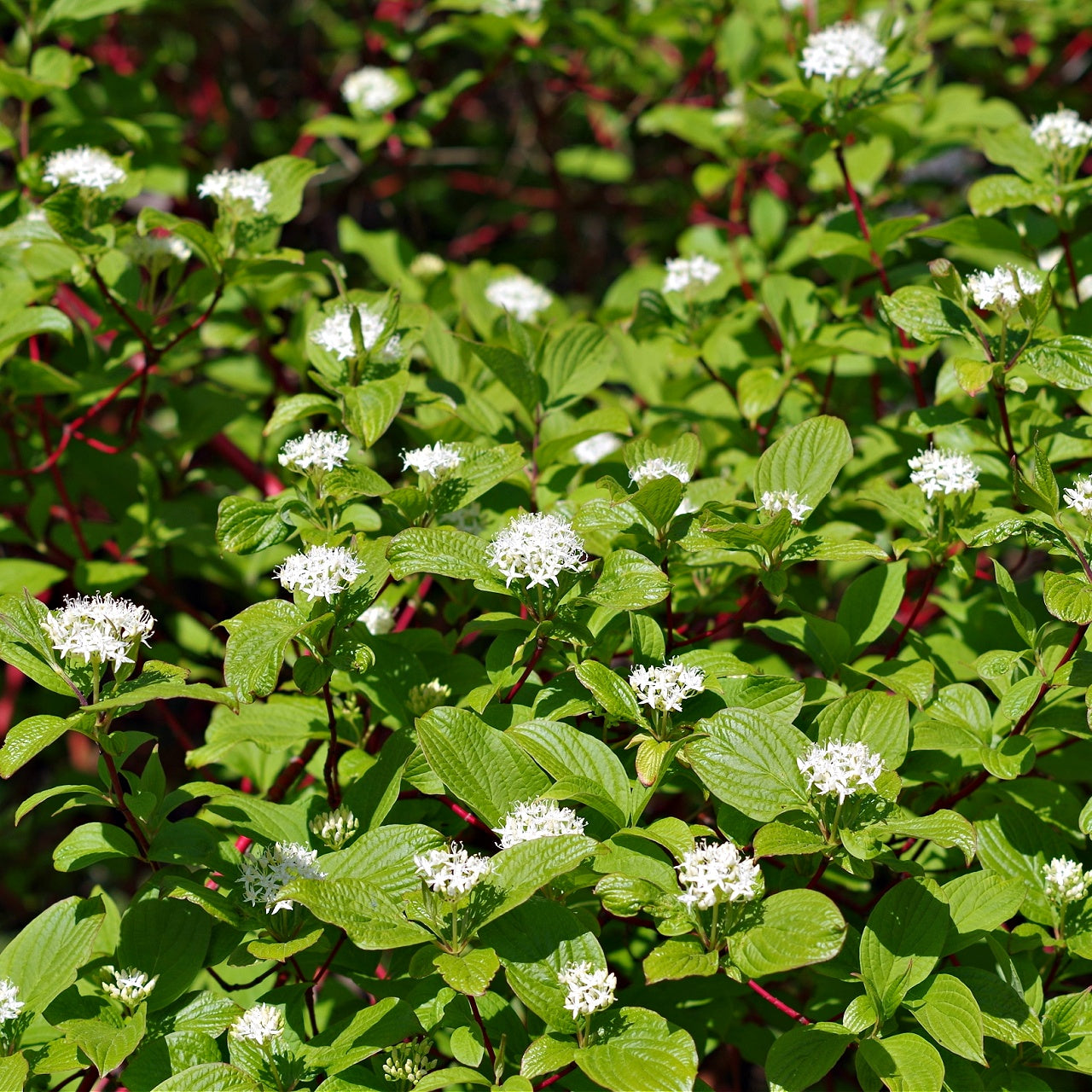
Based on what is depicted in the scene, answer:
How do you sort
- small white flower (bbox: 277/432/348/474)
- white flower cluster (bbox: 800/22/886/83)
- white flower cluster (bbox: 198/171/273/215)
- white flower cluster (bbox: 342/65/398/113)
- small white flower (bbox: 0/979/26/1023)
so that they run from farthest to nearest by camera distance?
white flower cluster (bbox: 342/65/398/113) → white flower cluster (bbox: 800/22/886/83) → white flower cluster (bbox: 198/171/273/215) → small white flower (bbox: 277/432/348/474) → small white flower (bbox: 0/979/26/1023)

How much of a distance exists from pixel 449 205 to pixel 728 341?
262cm

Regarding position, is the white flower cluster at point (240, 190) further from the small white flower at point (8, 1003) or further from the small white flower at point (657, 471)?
the small white flower at point (8, 1003)

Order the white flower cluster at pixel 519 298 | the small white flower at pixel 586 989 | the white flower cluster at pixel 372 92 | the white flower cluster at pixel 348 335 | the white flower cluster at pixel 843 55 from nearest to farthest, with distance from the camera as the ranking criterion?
the small white flower at pixel 586 989 → the white flower cluster at pixel 348 335 → the white flower cluster at pixel 843 55 → the white flower cluster at pixel 519 298 → the white flower cluster at pixel 372 92

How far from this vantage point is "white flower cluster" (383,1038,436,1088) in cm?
113

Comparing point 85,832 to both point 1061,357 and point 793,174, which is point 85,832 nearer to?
point 1061,357

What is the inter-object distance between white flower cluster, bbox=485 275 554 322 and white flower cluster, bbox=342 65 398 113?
0.67 m

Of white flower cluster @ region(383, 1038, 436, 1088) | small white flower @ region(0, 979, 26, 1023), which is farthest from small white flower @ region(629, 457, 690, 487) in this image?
small white flower @ region(0, 979, 26, 1023)

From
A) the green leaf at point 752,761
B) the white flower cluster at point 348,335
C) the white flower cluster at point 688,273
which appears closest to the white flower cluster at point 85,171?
the white flower cluster at point 348,335

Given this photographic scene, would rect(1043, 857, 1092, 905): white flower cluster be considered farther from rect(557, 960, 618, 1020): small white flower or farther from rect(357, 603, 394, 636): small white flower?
rect(357, 603, 394, 636): small white flower

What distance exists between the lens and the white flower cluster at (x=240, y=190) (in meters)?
1.71

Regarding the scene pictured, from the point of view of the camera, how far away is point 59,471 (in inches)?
82.7

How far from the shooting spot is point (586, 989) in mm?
1072

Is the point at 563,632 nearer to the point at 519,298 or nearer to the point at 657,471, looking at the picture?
the point at 657,471

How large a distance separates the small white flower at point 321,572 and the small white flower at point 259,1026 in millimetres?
459
